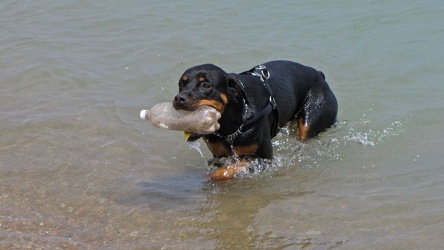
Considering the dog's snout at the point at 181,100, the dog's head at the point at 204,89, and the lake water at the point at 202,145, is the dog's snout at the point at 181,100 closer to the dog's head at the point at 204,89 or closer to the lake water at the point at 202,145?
the dog's head at the point at 204,89

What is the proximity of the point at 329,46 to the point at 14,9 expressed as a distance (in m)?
6.60

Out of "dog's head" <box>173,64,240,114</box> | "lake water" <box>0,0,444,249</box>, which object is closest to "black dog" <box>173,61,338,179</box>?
"dog's head" <box>173,64,240,114</box>

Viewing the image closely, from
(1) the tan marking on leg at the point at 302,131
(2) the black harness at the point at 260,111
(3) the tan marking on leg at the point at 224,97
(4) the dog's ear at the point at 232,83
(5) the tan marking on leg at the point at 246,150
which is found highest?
(4) the dog's ear at the point at 232,83

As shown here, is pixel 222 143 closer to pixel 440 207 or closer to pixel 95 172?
pixel 95 172

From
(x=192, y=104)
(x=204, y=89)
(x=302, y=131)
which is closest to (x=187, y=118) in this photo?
(x=192, y=104)

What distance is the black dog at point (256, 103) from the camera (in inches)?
222

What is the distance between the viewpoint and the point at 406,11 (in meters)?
11.1

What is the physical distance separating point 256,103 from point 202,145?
1.40 meters

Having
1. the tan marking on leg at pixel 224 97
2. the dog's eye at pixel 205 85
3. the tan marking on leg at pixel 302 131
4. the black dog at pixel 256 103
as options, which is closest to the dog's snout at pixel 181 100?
the black dog at pixel 256 103

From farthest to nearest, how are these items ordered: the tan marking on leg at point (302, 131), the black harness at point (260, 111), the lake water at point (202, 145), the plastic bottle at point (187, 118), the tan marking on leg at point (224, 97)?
the tan marking on leg at point (302, 131), the black harness at point (260, 111), the tan marking on leg at point (224, 97), the plastic bottle at point (187, 118), the lake water at point (202, 145)

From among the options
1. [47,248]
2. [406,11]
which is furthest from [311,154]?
[406,11]

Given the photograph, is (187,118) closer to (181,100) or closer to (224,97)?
(181,100)

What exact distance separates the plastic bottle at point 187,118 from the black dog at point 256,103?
2.9 inches

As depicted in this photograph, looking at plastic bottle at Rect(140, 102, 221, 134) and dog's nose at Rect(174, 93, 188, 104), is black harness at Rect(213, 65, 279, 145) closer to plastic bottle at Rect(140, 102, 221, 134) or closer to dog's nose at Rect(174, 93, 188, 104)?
plastic bottle at Rect(140, 102, 221, 134)
